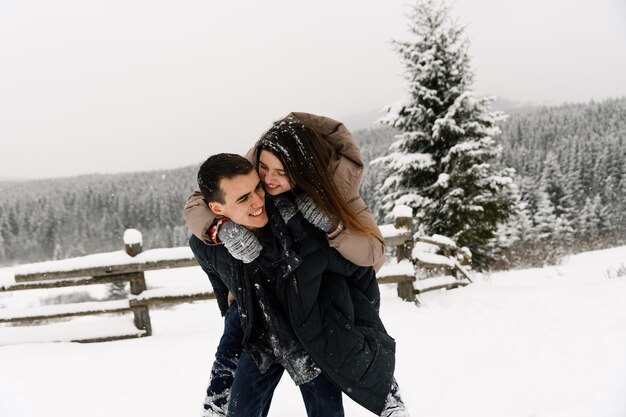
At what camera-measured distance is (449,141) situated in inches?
517

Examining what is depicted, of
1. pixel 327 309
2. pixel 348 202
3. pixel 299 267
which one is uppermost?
pixel 348 202

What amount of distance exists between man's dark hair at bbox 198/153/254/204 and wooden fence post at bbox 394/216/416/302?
165 inches

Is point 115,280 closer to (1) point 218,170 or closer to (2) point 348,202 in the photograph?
(1) point 218,170

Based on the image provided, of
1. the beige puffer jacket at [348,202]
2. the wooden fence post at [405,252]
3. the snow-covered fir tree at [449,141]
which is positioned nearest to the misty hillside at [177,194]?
the snow-covered fir tree at [449,141]

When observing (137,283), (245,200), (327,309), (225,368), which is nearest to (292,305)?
(327,309)

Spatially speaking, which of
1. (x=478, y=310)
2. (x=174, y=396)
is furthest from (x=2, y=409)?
(x=478, y=310)

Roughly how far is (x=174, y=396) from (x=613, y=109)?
318 ft

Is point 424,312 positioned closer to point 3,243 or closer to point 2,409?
point 2,409

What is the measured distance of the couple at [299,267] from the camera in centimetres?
181

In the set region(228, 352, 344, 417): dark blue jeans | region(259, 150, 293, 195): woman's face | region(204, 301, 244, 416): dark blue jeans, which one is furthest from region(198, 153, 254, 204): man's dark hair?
region(228, 352, 344, 417): dark blue jeans

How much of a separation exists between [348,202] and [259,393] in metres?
1.06

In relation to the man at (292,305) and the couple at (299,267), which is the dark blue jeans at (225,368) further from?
the man at (292,305)

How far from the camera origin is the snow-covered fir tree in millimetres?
12609

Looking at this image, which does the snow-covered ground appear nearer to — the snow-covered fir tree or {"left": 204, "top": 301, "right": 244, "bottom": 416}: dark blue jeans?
{"left": 204, "top": 301, "right": 244, "bottom": 416}: dark blue jeans
